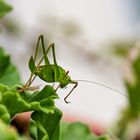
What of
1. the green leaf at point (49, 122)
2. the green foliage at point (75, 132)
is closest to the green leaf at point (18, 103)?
the green leaf at point (49, 122)

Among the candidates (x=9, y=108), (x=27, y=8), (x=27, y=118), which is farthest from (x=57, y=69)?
(x=27, y=8)

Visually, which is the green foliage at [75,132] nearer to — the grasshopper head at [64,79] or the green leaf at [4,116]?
the grasshopper head at [64,79]

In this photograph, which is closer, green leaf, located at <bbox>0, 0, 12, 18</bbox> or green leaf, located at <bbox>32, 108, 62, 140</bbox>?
green leaf, located at <bbox>32, 108, 62, 140</bbox>

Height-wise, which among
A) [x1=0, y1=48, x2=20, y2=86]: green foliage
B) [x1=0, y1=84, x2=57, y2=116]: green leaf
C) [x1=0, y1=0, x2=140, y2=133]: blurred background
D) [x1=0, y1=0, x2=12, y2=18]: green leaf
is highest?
[x1=0, y1=0, x2=12, y2=18]: green leaf

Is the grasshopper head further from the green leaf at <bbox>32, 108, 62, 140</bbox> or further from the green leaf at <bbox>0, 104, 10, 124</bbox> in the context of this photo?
the green leaf at <bbox>0, 104, 10, 124</bbox>

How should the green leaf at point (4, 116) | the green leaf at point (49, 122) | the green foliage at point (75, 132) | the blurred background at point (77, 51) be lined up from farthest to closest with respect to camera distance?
the blurred background at point (77, 51) < the green foliage at point (75, 132) < the green leaf at point (49, 122) < the green leaf at point (4, 116)

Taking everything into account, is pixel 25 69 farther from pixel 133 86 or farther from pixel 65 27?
pixel 133 86

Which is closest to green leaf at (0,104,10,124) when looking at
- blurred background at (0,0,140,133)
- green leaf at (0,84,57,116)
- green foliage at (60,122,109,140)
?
green leaf at (0,84,57,116)
